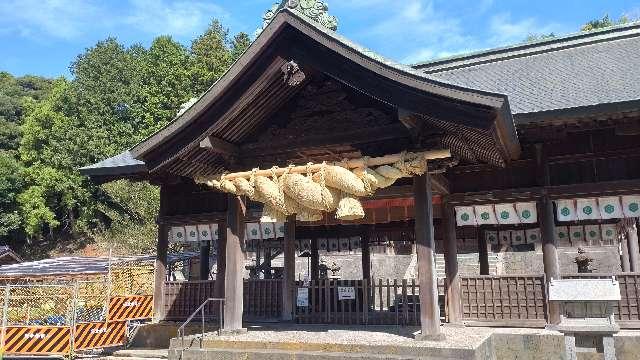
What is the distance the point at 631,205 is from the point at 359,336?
19.6 feet

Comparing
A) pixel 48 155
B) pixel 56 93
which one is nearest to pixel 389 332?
pixel 48 155

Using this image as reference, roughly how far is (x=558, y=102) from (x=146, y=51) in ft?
185

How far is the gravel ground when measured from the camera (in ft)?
25.7

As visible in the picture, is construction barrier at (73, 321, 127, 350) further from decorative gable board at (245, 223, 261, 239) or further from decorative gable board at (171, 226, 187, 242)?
decorative gable board at (245, 223, 261, 239)

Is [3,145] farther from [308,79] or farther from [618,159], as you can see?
[618,159]

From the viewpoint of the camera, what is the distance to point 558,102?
930 centimetres

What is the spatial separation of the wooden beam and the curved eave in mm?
475

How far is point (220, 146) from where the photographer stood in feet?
31.5

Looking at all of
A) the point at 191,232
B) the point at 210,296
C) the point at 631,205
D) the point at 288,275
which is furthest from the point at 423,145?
the point at 191,232

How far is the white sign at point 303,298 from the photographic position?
40.4 feet

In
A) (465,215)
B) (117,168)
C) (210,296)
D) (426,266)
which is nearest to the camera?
(426,266)

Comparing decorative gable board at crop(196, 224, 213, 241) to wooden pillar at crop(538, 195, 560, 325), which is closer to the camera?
wooden pillar at crop(538, 195, 560, 325)

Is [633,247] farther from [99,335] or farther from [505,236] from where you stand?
[99,335]

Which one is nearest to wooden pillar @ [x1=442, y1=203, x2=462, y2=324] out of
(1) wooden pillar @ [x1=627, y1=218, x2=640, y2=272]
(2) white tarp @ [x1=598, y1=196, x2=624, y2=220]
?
(2) white tarp @ [x1=598, y1=196, x2=624, y2=220]
